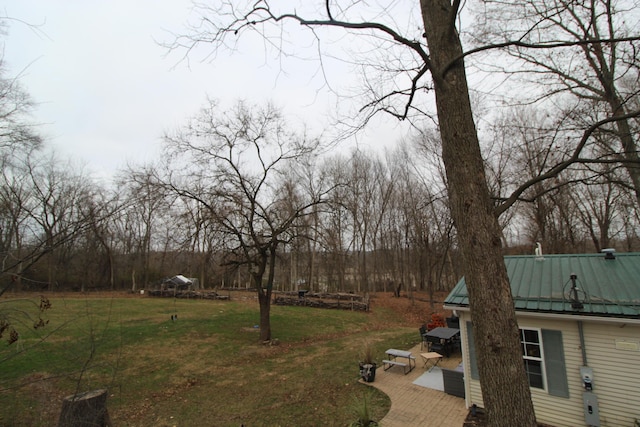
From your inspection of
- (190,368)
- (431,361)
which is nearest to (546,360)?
(431,361)

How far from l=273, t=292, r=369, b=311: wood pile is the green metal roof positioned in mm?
14159

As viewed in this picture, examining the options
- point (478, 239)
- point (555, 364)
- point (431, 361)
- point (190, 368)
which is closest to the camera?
point (478, 239)

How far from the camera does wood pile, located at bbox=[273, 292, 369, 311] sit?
71.9 ft

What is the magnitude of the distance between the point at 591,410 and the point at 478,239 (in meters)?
6.50

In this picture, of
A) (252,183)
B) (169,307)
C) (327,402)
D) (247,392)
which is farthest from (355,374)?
(169,307)

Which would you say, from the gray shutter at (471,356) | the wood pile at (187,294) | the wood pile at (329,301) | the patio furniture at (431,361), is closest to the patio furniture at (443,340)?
the patio furniture at (431,361)

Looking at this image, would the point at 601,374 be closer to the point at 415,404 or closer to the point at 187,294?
the point at 415,404

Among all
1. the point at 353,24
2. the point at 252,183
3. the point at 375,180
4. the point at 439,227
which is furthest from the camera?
the point at 375,180

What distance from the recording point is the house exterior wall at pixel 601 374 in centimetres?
596

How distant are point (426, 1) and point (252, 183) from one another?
10.9 m

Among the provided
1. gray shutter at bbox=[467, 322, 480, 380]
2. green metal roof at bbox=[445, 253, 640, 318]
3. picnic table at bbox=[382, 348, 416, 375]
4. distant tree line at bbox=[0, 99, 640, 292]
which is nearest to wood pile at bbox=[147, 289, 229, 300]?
distant tree line at bbox=[0, 99, 640, 292]

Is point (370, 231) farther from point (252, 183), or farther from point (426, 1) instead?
point (426, 1)

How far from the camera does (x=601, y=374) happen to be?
20.3 ft

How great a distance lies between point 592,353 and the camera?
6.29 m
